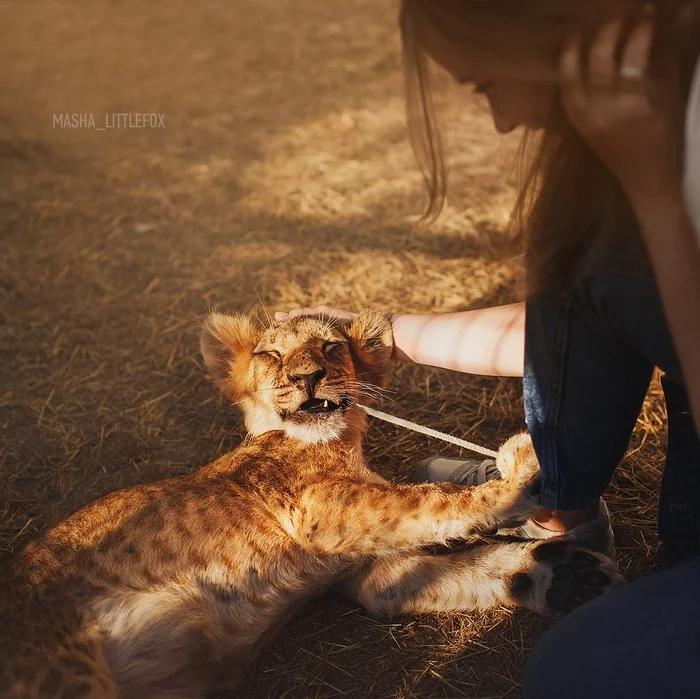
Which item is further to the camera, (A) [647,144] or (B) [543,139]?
(B) [543,139]

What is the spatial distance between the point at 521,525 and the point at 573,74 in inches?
67.6

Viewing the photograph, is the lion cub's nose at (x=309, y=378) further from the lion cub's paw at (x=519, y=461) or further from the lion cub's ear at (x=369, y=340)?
the lion cub's paw at (x=519, y=461)

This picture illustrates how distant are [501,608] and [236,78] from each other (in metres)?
5.68

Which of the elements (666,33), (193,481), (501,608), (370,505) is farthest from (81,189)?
(666,33)

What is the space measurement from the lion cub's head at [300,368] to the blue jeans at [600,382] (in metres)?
0.84

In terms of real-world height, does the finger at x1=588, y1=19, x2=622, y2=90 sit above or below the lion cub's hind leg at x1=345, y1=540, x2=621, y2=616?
above

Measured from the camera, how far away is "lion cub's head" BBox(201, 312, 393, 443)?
2.97 m

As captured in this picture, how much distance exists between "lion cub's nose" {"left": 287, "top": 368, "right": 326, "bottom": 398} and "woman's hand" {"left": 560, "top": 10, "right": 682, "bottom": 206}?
1485 millimetres

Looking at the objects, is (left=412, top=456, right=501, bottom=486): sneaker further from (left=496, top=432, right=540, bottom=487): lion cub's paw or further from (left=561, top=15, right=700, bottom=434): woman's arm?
(left=561, top=15, right=700, bottom=434): woman's arm

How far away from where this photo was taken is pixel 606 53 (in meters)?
1.62

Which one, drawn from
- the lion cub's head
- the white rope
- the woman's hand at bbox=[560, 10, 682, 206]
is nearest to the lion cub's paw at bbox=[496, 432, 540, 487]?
the white rope

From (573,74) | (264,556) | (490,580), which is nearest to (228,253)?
(264,556)

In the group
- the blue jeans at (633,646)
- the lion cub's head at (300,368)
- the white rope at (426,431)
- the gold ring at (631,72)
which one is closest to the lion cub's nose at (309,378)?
the lion cub's head at (300,368)

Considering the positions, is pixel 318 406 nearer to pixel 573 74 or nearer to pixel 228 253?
pixel 573 74
